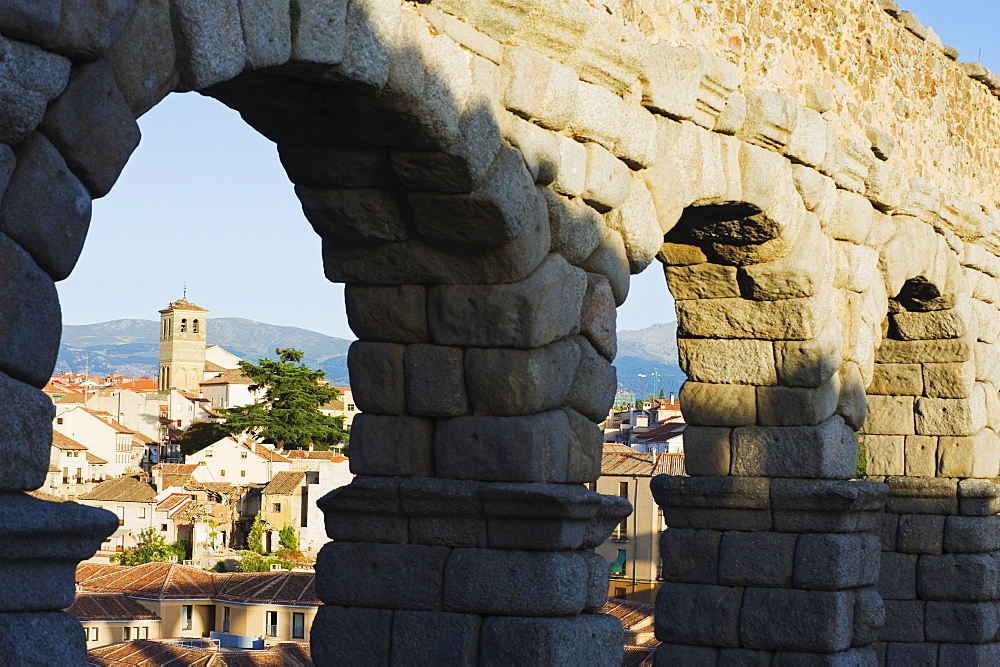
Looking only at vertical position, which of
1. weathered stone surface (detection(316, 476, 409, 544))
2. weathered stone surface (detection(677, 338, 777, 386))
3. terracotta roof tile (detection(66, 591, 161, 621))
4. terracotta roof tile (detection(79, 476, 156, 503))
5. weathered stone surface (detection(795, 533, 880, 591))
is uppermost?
weathered stone surface (detection(677, 338, 777, 386))

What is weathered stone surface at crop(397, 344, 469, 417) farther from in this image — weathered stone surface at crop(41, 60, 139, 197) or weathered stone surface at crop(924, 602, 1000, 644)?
weathered stone surface at crop(924, 602, 1000, 644)

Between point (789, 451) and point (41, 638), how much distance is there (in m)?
5.73

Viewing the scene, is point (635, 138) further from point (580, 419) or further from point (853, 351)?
point (853, 351)

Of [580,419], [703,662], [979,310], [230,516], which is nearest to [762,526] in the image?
[703,662]

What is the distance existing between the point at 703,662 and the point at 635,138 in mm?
3347

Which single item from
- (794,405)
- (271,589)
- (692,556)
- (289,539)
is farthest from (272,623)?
(794,405)

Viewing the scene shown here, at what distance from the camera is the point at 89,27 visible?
3.21 m

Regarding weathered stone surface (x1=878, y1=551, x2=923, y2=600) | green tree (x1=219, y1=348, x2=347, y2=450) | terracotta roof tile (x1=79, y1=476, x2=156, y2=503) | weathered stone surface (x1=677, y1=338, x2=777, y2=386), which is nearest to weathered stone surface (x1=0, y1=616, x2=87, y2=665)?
weathered stone surface (x1=677, y1=338, x2=777, y2=386)

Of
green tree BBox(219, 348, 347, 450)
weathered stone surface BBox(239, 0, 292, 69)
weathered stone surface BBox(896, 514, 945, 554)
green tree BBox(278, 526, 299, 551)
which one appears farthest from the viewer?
green tree BBox(219, 348, 347, 450)

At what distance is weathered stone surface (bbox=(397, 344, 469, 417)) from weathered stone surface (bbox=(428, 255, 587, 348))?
0.19 ft

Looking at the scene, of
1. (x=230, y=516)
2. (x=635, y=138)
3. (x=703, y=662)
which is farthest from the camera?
(x=230, y=516)

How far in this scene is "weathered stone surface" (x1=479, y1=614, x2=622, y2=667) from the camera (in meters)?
5.27

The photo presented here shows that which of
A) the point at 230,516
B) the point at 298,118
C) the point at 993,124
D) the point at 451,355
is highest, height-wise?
the point at 993,124

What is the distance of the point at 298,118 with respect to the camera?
5094mm
